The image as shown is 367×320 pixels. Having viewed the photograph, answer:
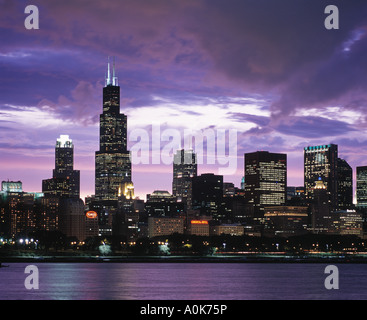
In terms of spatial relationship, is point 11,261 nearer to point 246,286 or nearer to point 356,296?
point 246,286

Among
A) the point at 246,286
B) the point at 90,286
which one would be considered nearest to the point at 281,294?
the point at 246,286

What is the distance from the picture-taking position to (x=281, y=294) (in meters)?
81.9
